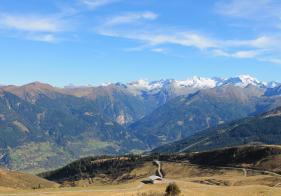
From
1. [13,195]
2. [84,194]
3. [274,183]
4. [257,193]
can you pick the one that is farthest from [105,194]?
[274,183]

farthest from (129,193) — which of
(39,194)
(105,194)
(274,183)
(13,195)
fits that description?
(274,183)

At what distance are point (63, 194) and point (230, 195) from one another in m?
53.1

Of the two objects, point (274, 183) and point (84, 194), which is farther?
point (274, 183)

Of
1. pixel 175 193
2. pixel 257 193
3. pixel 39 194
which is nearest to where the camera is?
pixel 175 193

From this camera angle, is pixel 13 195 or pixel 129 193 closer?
pixel 129 193

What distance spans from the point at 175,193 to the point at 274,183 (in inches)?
2777

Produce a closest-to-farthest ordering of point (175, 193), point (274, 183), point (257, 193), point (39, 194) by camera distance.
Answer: point (175, 193), point (257, 193), point (39, 194), point (274, 183)

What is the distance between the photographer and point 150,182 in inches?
7820

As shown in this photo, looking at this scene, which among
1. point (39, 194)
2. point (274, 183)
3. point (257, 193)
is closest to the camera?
point (257, 193)

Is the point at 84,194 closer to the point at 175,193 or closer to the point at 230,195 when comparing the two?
the point at 175,193

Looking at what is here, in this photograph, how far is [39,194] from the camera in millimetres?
162500

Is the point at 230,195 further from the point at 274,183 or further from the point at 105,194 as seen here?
the point at 274,183

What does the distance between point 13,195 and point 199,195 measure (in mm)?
64148

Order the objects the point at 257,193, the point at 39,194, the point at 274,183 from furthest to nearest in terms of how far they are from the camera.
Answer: the point at 274,183 < the point at 39,194 < the point at 257,193
